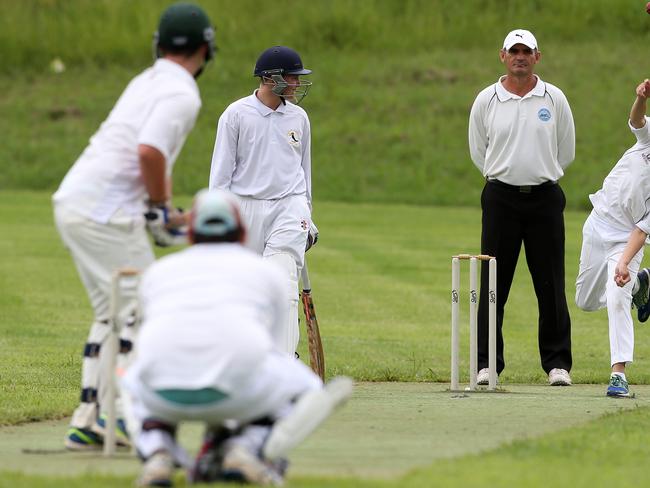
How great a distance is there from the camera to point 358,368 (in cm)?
1273

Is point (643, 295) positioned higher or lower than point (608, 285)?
lower

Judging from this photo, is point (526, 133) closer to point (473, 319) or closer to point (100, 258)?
point (473, 319)

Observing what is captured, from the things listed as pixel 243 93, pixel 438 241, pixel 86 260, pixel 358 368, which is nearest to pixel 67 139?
pixel 243 93

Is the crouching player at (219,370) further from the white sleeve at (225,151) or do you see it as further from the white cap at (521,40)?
the white cap at (521,40)

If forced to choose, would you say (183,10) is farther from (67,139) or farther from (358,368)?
(67,139)

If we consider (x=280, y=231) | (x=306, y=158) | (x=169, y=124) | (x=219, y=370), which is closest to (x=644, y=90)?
(x=306, y=158)

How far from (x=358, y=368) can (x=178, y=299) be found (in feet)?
21.5

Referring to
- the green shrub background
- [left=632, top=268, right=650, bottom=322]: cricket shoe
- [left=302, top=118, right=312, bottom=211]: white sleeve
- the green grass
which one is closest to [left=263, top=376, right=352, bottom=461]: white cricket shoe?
the green grass

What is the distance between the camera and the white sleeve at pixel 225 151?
10648 mm

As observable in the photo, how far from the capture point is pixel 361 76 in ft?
157

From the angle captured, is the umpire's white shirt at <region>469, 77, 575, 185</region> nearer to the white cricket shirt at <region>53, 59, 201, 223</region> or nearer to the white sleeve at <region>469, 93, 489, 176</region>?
the white sleeve at <region>469, 93, 489, 176</region>

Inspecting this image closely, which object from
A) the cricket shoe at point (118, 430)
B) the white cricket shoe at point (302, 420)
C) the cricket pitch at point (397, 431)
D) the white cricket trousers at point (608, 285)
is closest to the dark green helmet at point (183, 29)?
the cricket shoe at point (118, 430)

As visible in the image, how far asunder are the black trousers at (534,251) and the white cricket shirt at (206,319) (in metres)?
5.49

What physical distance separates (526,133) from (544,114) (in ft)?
0.66
